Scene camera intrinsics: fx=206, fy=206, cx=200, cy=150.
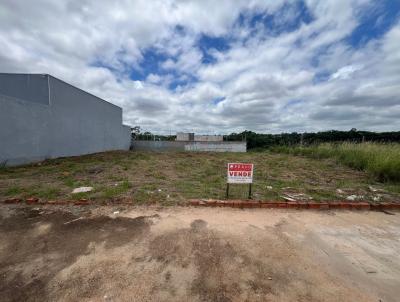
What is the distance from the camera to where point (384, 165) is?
6.59 meters

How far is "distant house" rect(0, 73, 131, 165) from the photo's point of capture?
8.24 metres

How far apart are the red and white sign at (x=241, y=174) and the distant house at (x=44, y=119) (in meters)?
9.06

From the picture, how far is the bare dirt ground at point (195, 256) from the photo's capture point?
195cm

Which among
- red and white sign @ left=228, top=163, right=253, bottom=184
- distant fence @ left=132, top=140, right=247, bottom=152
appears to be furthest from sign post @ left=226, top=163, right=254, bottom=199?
distant fence @ left=132, top=140, right=247, bottom=152

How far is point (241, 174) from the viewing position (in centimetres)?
438

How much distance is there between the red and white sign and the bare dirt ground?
755mm

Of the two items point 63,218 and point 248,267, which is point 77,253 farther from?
point 248,267

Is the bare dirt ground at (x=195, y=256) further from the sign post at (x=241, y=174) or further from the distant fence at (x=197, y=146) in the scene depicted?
the distant fence at (x=197, y=146)

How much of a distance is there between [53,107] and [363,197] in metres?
13.0

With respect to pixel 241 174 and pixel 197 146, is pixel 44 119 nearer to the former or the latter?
pixel 241 174

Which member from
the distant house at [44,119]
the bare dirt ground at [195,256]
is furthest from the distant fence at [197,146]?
the bare dirt ground at [195,256]

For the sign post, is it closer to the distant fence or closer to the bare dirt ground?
the bare dirt ground

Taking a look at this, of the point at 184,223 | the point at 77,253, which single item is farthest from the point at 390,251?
the point at 77,253

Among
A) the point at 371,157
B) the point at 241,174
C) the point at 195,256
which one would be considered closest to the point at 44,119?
the point at 241,174
